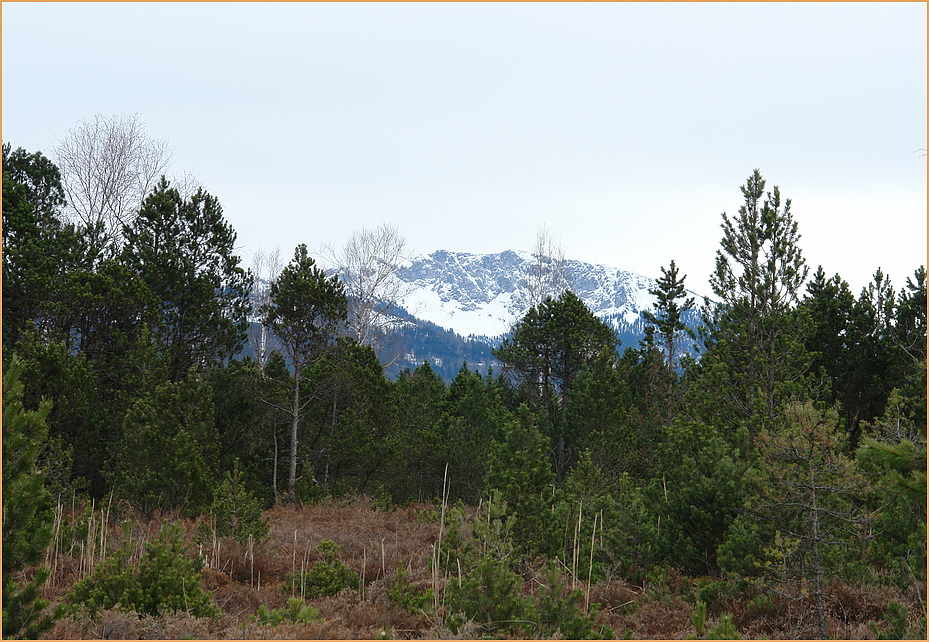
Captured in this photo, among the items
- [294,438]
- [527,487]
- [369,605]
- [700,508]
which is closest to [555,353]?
[294,438]

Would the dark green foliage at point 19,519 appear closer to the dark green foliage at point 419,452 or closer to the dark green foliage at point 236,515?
the dark green foliage at point 236,515

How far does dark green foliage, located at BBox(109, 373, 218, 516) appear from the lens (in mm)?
12469

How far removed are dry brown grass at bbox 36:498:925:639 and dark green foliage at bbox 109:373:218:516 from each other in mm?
656

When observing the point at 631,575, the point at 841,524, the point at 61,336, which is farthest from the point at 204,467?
the point at 841,524

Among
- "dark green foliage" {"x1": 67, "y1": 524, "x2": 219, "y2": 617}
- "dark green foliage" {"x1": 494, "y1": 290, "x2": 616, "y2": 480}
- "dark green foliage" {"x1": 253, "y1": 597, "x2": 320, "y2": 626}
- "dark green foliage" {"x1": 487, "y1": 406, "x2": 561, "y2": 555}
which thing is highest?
"dark green foliage" {"x1": 494, "y1": 290, "x2": 616, "y2": 480}

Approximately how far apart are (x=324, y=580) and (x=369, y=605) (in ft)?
3.20

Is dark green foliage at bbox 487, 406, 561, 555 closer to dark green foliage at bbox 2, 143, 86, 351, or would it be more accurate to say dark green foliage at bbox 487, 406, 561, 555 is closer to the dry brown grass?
the dry brown grass

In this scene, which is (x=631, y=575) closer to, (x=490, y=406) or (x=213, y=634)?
(x=213, y=634)

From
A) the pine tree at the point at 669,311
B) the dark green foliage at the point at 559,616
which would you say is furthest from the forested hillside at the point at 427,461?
the pine tree at the point at 669,311

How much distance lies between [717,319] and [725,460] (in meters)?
7.80

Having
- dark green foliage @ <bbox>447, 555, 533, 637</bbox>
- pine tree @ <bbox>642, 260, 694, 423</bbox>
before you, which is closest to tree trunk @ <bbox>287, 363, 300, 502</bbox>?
dark green foliage @ <bbox>447, 555, 533, 637</bbox>

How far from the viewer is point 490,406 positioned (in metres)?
18.6

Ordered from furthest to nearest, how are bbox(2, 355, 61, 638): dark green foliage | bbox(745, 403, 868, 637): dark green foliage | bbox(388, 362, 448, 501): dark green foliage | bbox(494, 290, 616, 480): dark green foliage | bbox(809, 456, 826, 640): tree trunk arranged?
bbox(494, 290, 616, 480): dark green foliage, bbox(388, 362, 448, 501): dark green foliage, bbox(809, 456, 826, 640): tree trunk, bbox(745, 403, 868, 637): dark green foliage, bbox(2, 355, 61, 638): dark green foliage

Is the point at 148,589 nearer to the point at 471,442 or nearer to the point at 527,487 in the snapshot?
the point at 527,487
